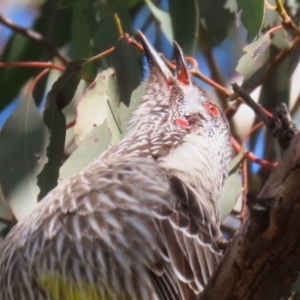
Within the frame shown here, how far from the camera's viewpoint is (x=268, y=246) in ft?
4.60

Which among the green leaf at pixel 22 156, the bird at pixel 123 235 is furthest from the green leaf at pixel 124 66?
the green leaf at pixel 22 156

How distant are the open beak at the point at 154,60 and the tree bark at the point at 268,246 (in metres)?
1.13

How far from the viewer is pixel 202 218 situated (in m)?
2.07

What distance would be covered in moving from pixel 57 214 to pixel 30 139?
23.4 inches

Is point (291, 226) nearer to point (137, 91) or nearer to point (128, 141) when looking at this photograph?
point (128, 141)

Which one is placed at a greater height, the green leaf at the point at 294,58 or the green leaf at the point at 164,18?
the green leaf at the point at 164,18

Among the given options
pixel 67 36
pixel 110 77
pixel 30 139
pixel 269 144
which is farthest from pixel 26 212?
pixel 269 144

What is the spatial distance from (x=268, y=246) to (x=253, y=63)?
1.21 meters

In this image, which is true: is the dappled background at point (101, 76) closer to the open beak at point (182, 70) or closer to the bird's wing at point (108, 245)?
the open beak at point (182, 70)

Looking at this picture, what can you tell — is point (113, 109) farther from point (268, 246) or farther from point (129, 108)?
point (268, 246)

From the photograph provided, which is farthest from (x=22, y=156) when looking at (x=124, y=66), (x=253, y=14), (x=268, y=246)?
(x=268, y=246)

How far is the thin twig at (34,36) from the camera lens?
3068 mm

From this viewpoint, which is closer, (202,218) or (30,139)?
(202,218)

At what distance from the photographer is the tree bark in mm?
1366
